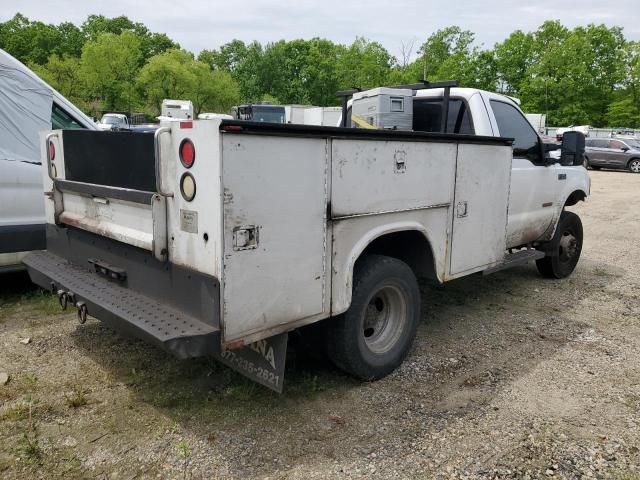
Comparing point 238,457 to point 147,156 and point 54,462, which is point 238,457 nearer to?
point 54,462

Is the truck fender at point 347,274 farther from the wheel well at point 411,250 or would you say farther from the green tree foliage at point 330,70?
the green tree foliage at point 330,70

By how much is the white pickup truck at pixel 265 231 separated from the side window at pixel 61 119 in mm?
2607

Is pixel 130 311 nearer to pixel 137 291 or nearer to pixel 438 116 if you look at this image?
pixel 137 291

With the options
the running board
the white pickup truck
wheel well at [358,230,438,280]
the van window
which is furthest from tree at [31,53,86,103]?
wheel well at [358,230,438,280]

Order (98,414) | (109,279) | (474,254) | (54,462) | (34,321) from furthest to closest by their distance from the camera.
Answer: (34,321)
(474,254)
(109,279)
(98,414)
(54,462)

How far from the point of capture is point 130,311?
3035 mm

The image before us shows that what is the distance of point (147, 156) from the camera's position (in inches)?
120

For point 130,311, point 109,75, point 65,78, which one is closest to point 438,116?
point 130,311

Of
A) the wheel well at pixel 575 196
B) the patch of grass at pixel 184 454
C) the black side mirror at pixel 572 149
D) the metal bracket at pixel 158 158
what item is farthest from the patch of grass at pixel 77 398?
the wheel well at pixel 575 196

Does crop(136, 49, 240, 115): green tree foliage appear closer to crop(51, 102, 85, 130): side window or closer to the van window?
crop(51, 102, 85, 130): side window

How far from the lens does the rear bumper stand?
2697 millimetres

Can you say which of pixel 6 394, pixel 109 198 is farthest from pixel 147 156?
pixel 6 394

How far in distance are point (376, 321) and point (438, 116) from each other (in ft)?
7.78

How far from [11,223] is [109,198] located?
2346 millimetres
